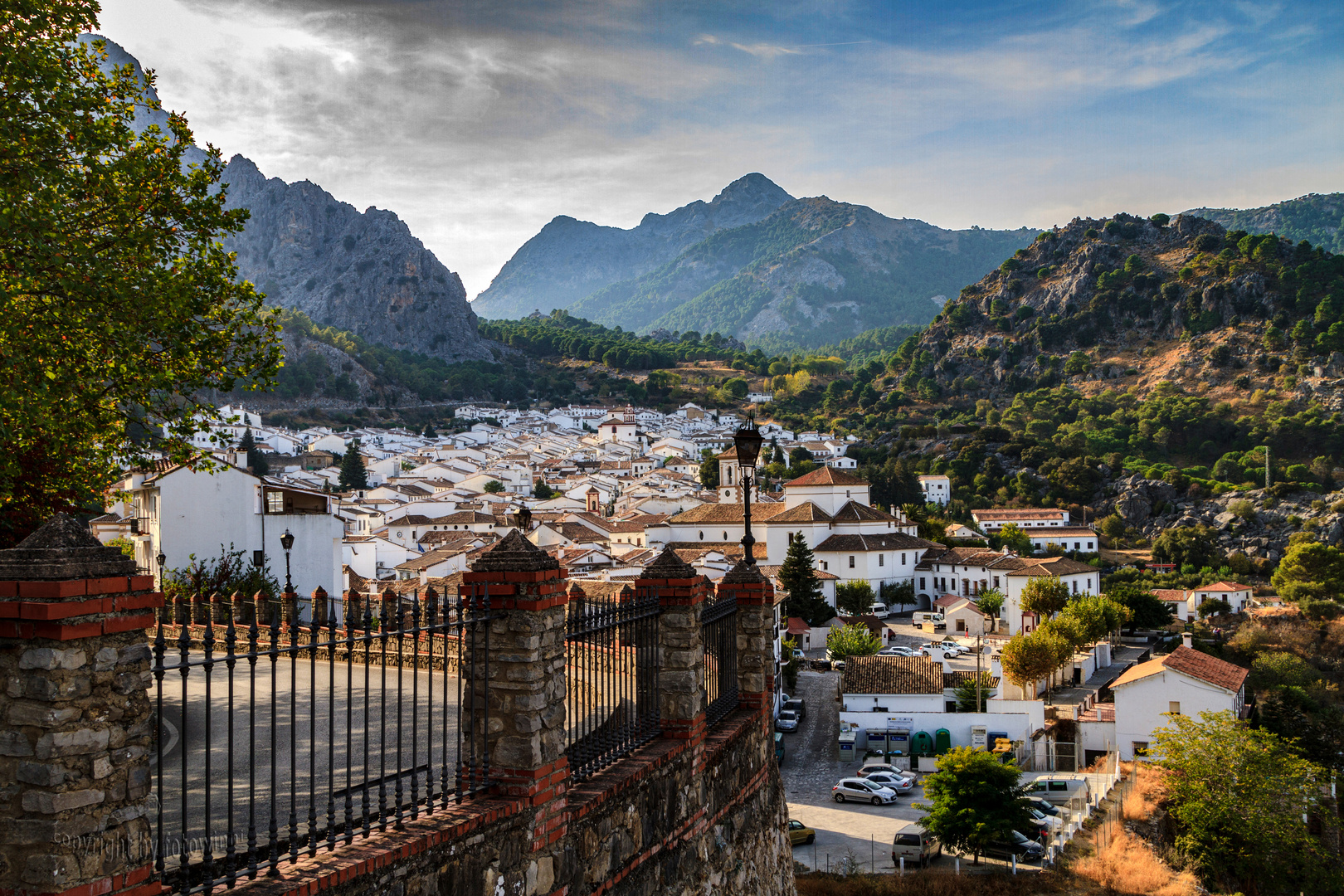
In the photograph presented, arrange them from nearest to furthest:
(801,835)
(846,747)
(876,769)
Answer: (801,835)
(876,769)
(846,747)

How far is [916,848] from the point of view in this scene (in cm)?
2455

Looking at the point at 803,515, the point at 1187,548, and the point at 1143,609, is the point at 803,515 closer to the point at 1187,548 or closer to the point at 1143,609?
the point at 1143,609

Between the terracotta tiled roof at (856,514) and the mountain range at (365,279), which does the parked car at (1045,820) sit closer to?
the terracotta tiled roof at (856,514)

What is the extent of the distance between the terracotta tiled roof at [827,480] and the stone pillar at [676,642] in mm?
62905

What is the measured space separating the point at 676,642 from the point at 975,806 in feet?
64.3

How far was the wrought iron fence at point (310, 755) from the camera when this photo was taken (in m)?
4.05

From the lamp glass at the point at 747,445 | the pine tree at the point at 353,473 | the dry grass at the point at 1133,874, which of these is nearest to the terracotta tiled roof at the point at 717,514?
the pine tree at the point at 353,473

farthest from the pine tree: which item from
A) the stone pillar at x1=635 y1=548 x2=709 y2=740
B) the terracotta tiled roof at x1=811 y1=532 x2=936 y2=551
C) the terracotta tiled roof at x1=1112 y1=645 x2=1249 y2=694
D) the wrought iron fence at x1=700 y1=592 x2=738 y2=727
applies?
the stone pillar at x1=635 y1=548 x2=709 y2=740

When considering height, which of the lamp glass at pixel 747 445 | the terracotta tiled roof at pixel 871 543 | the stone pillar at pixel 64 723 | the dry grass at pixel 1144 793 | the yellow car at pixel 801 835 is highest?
the lamp glass at pixel 747 445

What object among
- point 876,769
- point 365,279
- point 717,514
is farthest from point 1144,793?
point 365,279

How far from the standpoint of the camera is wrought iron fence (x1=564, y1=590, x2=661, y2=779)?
6.81 metres

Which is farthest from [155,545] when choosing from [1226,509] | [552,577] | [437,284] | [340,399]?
[437,284]

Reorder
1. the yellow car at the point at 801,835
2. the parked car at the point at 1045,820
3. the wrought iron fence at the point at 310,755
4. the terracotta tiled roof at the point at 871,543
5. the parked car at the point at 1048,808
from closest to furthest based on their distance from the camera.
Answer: the wrought iron fence at the point at 310,755 → the yellow car at the point at 801,835 → the parked car at the point at 1045,820 → the parked car at the point at 1048,808 → the terracotta tiled roof at the point at 871,543

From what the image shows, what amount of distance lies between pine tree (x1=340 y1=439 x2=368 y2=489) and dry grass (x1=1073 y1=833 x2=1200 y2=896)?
70.9 meters
